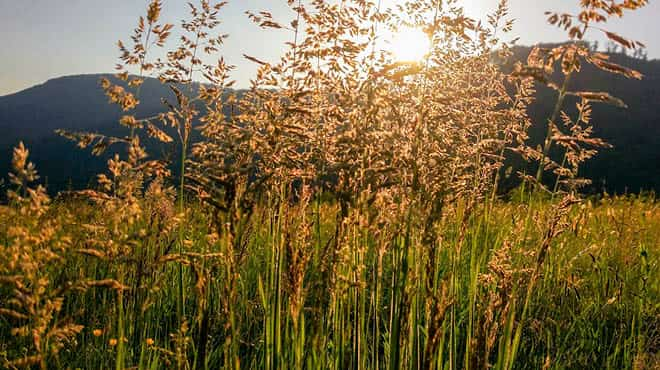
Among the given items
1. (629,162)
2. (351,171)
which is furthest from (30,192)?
(629,162)

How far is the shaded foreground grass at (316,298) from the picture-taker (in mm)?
1676

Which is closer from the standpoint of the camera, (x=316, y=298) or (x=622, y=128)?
(x=316, y=298)

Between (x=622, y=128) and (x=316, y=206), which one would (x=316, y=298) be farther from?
(x=622, y=128)

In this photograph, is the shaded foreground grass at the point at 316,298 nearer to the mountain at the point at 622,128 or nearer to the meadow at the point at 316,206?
the meadow at the point at 316,206

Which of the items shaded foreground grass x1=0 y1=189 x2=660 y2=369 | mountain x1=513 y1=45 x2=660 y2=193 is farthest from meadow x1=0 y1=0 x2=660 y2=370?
mountain x1=513 y1=45 x2=660 y2=193

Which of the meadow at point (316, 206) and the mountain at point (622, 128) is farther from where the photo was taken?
the mountain at point (622, 128)

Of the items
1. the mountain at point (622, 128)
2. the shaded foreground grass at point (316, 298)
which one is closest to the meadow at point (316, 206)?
the shaded foreground grass at point (316, 298)

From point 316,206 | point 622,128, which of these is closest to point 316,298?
point 316,206

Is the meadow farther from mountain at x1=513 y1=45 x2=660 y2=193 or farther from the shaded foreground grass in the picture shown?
mountain at x1=513 y1=45 x2=660 y2=193

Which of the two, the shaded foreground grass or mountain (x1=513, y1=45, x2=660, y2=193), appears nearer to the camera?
the shaded foreground grass

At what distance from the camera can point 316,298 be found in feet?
5.93

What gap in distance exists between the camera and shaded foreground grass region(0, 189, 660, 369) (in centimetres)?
168

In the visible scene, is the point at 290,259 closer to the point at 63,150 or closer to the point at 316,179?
the point at 316,179

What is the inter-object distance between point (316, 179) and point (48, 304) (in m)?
1.03
